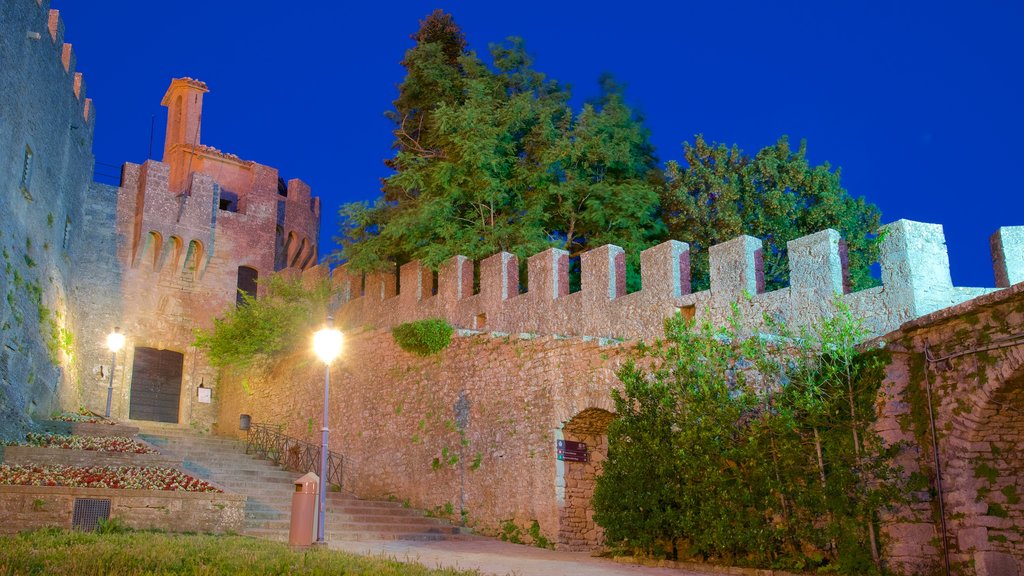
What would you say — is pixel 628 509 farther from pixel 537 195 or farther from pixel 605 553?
pixel 537 195

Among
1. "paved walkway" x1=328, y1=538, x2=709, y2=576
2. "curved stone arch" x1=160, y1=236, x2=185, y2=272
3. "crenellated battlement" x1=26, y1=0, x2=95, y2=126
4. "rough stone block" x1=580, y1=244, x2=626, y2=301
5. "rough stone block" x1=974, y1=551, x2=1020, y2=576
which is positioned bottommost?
"paved walkway" x1=328, y1=538, x2=709, y2=576

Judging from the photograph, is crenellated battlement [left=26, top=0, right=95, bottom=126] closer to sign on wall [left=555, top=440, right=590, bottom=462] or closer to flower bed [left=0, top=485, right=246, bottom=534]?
flower bed [left=0, top=485, right=246, bottom=534]

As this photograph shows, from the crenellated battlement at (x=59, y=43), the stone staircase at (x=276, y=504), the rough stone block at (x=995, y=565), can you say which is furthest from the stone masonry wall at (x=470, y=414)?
the crenellated battlement at (x=59, y=43)

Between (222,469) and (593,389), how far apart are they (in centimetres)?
737

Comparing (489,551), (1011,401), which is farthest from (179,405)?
(1011,401)

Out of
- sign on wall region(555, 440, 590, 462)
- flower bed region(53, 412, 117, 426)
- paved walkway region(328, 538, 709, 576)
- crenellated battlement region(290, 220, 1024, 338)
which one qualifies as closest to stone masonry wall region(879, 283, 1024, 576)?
paved walkway region(328, 538, 709, 576)

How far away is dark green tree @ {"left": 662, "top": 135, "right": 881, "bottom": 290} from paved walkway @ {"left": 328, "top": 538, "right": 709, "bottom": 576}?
6984mm

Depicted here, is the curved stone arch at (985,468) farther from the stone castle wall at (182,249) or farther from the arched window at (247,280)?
the arched window at (247,280)

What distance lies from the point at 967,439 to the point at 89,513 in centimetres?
921

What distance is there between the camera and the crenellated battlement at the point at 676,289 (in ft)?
36.1

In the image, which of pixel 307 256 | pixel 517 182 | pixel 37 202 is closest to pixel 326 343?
pixel 517 182

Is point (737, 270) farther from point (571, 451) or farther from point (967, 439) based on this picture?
point (967, 439)

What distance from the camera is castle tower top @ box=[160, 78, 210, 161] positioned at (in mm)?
24812

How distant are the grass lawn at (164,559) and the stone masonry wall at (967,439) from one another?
397 centimetres
